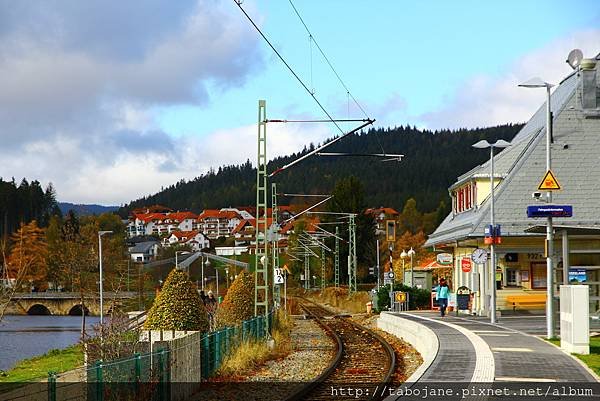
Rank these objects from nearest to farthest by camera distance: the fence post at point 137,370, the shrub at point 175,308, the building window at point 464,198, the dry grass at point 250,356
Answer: the fence post at point 137,370, the shrub at point 175,308, the dry grass at point 250,356, the building window at point 464,198

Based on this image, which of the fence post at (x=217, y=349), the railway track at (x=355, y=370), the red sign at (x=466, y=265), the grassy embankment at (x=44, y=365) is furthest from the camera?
the red sign at (x=466, y=265)

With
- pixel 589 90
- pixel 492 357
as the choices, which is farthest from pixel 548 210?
pixel 589 90

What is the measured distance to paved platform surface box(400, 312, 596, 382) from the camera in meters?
17.8

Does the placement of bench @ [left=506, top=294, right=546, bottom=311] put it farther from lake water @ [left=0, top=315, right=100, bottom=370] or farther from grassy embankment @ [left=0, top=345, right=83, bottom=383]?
grassy embankment @ [left=0, top=345, right=83, bottom=383]

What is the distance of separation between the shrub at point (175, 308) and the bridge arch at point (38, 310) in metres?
99.8

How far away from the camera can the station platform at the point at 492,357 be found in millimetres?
17641

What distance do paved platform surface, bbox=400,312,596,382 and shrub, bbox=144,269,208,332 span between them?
5.77 meters

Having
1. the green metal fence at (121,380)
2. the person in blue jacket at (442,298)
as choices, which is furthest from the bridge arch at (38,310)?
the green metal fence at (121,380)

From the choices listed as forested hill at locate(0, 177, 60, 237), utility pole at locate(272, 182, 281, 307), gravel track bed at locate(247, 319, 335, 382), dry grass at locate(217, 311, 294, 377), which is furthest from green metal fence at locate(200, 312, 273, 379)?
forested hill at locate(0, 177, 60, 237)

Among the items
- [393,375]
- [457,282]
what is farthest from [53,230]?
[393,375]

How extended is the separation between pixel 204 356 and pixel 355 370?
15.4 ft

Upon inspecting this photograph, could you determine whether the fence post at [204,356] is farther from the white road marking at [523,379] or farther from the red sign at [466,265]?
the red sign at [466,265]

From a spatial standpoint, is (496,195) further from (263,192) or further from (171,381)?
(171,381)

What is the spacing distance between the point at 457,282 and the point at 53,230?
98.5 m
